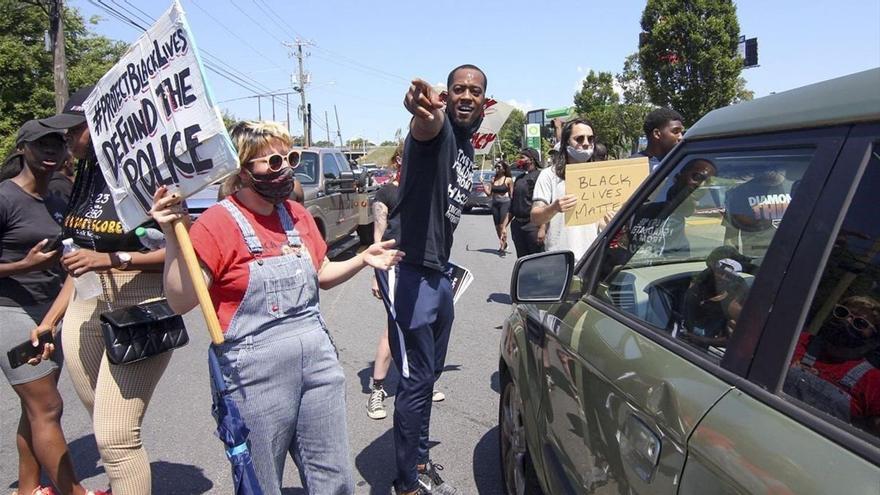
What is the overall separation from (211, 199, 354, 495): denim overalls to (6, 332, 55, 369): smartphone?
126cm

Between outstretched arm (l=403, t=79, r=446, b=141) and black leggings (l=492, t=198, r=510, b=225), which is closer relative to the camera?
outstretched arm (l=403, t=79, r=446, b=141)

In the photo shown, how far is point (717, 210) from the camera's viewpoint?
6.43 feet

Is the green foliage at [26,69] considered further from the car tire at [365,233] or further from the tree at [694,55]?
the tree at [694,55]

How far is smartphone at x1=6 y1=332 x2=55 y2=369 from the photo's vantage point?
282 cm

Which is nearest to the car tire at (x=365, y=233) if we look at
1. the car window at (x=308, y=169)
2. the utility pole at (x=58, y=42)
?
the car window at (x=308, y=169)

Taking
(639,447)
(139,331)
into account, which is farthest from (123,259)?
(639,447)

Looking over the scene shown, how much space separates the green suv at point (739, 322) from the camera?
1242 mm

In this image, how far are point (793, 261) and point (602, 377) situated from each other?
639mm

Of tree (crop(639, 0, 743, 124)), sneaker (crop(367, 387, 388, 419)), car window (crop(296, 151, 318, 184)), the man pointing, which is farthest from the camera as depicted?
tree (crop(639, 0, 743, 124))

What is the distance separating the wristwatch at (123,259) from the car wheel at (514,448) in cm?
174

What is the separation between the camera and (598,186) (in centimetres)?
358

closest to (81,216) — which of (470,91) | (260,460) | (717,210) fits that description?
(260,460)

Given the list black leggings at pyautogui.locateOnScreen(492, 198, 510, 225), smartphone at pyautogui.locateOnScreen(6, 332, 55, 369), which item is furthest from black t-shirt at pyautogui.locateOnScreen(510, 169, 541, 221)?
black leggings at pyautogui.locateOnScreen(492, 198, 510, 225)

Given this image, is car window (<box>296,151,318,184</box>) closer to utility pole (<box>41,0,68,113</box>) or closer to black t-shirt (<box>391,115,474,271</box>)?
black t-shirt (<box>391,115,474,271</box>)
